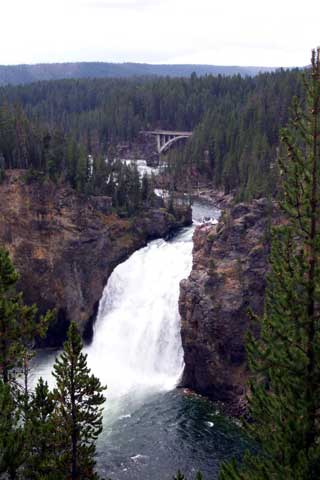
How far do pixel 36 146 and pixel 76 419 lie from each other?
175 ft

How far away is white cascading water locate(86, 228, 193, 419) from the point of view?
52.7 metres

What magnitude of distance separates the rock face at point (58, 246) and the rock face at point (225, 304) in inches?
640

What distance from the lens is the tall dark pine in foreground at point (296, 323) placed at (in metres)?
18.6

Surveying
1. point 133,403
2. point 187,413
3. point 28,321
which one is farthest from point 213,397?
point 28,321

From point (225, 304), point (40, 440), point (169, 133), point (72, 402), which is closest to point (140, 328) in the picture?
point (225, 304)

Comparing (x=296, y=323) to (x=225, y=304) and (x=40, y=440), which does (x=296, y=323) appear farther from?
(x=225, y=304)

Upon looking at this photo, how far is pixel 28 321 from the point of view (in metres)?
26.1

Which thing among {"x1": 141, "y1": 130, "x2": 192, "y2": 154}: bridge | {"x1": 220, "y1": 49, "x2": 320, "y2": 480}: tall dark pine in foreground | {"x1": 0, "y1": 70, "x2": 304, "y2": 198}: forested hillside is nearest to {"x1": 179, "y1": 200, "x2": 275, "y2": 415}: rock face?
{"x1": 0, "y1": 70, "x2": 304, "y2": 198}: forested hillside

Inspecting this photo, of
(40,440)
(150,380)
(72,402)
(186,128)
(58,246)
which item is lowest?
(150,380)

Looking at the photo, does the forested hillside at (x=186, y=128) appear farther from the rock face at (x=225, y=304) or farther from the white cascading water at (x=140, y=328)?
the white cascading water at (x=140, y=328)

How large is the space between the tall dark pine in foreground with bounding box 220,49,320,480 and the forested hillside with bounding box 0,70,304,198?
35.7 feet

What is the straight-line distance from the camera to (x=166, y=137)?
172375mm

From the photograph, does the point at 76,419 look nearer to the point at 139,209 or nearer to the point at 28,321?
the point at 28,321

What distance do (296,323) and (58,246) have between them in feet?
161
